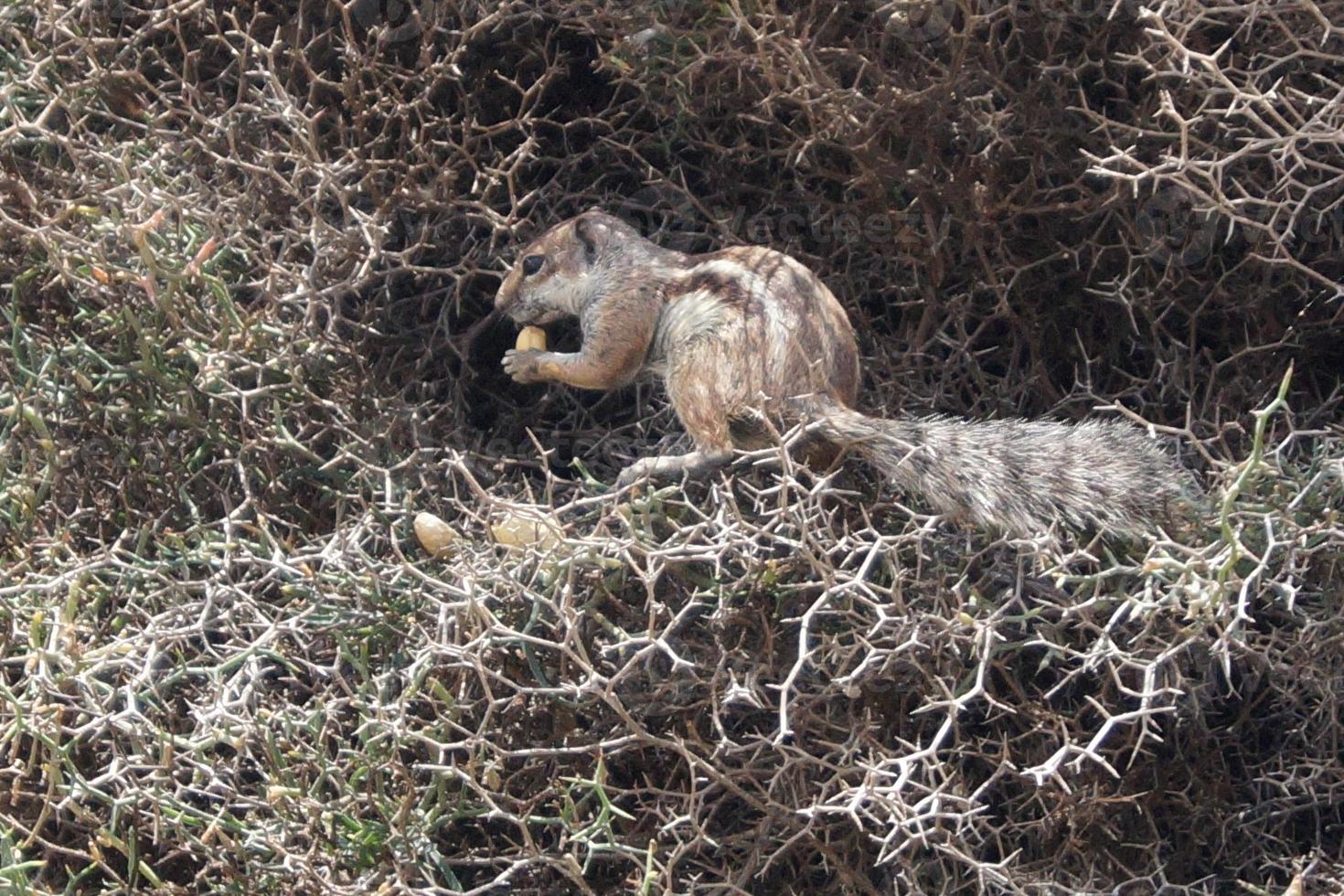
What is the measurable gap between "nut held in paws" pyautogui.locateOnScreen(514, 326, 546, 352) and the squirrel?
0.03 meters

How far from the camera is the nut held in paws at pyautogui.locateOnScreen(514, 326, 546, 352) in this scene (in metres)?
3.08

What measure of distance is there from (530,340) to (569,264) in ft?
0.56

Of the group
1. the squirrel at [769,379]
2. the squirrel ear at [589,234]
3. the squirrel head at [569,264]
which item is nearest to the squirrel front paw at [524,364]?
the squirrel at [769,379]

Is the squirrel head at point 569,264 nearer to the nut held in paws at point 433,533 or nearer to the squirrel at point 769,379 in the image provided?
the squirrel at point 769,379

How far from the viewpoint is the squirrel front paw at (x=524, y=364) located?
119 inches

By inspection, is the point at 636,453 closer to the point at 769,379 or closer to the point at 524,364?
the point at 524,364

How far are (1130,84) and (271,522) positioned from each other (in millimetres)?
1693

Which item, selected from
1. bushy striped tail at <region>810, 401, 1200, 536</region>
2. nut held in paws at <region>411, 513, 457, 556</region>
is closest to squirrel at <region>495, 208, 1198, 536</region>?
bushy striped tail at <region>810, 401, 1200, 536</region>

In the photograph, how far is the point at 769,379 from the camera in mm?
2766

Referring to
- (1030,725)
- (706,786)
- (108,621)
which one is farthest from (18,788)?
(1030,725)

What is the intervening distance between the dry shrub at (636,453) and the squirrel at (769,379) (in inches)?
2.6

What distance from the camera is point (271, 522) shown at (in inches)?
111

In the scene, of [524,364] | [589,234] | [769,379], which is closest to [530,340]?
[524,364]

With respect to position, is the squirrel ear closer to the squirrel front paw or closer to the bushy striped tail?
the squirrel front paw
